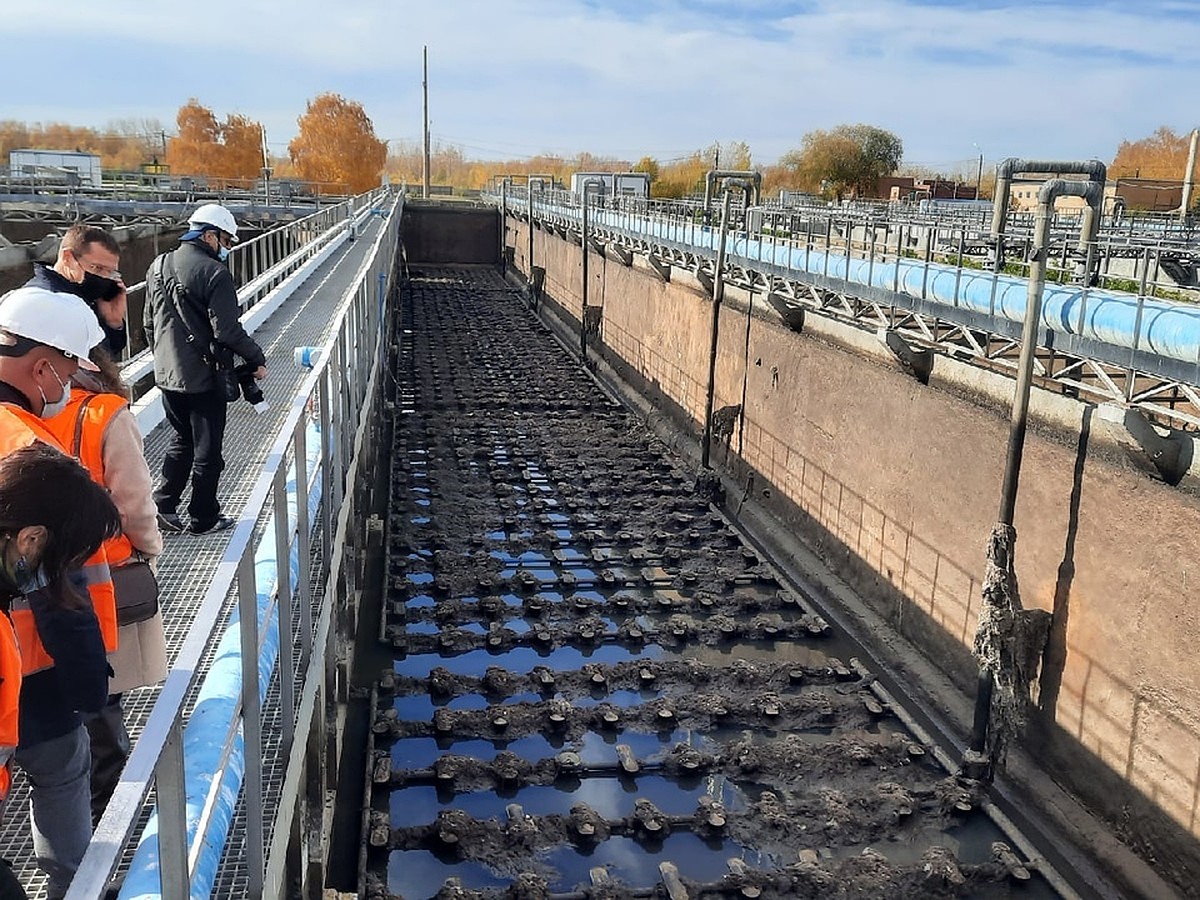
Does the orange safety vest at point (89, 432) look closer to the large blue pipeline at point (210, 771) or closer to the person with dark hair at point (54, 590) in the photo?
the person with dark hair at point (54, 590)

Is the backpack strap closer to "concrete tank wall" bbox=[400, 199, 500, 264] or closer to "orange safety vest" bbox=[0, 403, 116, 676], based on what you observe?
"orange safety vest" bbox=[0, 403, 116, 676]

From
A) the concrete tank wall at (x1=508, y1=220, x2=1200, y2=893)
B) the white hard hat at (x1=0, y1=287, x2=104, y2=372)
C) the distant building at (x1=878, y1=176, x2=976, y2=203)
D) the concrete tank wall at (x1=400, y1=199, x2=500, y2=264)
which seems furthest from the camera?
the distant building at (x1=878, y1=176, x2=976, y2=203)

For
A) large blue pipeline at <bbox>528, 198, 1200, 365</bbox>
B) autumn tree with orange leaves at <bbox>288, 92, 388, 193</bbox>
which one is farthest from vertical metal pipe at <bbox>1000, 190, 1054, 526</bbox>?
autumn tree with orange leaves at <bbox>288, 92, 388, 193</bbox>

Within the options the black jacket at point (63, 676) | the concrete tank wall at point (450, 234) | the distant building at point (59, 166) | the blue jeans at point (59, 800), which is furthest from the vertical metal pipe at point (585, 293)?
the distant building at point (59, 166)

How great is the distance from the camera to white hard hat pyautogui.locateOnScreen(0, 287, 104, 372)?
285 cm

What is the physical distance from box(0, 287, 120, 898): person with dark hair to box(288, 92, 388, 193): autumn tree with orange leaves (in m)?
73.4

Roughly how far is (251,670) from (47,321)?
1128 mm

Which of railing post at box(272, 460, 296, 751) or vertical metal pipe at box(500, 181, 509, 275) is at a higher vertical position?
vertical metal pipe at box(500, 181, 509, 275)

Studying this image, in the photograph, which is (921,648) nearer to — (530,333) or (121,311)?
(121,311)

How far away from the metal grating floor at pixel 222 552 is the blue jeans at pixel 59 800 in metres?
0.17

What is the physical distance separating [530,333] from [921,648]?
17256 millimetres

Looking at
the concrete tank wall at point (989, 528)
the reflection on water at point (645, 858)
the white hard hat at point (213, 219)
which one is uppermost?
the white hard hat at point (213, 219)

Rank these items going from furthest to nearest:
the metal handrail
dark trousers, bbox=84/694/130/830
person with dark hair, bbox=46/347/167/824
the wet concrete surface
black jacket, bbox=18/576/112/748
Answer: the wet concrete surface, dark trousers, bbox=84/694/130/830, person with dark hair, bbox=46/347/167/824, black jacket, bbox=18/576/112/748, the metal handrail

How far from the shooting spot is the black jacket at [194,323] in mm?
5453
